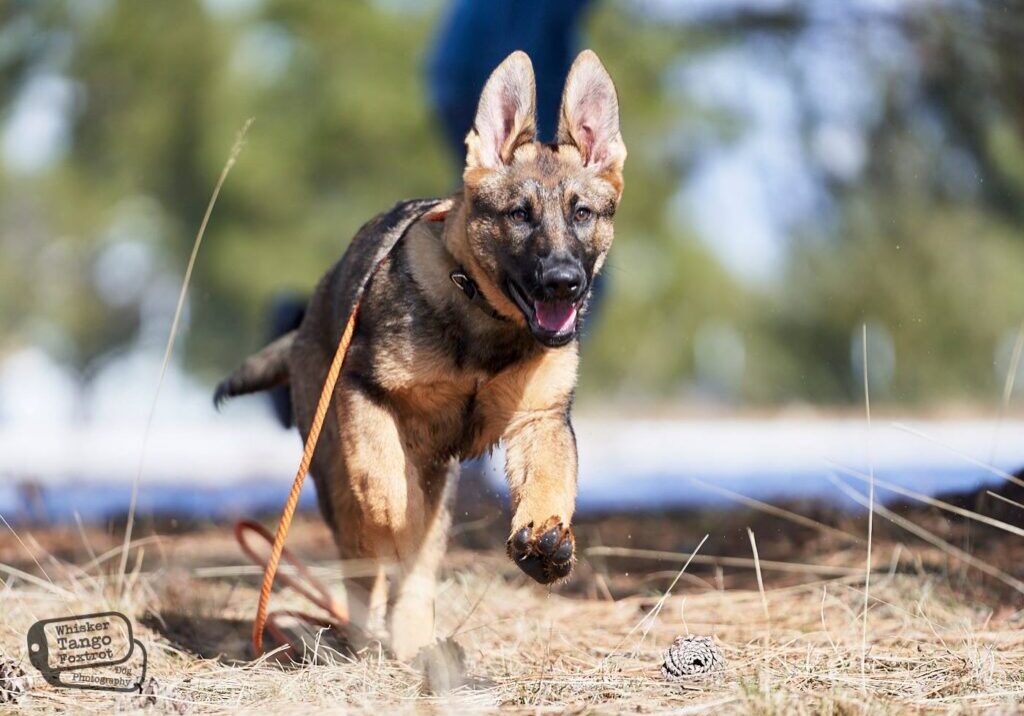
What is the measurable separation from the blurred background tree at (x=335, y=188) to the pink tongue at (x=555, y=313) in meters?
7.74

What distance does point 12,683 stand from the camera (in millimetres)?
3469

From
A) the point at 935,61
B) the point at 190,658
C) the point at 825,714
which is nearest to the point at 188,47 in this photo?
the point at 935,61

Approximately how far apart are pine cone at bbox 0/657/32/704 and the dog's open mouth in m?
1.82

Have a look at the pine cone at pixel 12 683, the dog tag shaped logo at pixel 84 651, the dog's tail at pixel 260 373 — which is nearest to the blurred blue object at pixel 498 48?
the dog's tail at pixel 260 373

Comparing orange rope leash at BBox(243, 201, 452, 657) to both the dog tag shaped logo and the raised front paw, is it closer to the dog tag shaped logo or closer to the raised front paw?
the dog tag shaped logo

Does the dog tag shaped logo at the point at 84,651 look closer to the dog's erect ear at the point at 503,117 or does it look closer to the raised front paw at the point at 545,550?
the raised front paw at the point at 545,550

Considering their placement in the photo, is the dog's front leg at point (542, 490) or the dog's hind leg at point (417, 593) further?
the dog's hind leg at point (417, 593)

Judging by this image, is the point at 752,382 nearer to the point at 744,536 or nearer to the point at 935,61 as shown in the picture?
the point at 935,61

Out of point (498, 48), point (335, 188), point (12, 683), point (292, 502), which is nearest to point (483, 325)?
point (292, 502)

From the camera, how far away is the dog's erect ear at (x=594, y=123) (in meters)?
4.38

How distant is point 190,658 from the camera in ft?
13.5

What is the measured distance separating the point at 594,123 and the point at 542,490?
56.6 inches

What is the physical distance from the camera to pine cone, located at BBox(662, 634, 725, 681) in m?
3.62

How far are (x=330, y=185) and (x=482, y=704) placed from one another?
14190 millimetres
